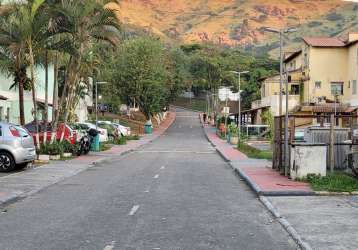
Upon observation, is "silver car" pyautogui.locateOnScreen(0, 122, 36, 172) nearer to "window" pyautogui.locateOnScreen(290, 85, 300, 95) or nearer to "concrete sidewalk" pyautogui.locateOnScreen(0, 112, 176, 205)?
"concrete sidewalk" pyautogui.locateOnScreen(0, 112, 176, 205)

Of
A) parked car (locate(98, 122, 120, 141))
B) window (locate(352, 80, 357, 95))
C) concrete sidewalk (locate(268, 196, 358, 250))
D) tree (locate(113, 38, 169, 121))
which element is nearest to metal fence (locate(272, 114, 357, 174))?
concrete sidewalk (locate(268, 196, 358, 250))

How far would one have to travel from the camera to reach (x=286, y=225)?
11.3m

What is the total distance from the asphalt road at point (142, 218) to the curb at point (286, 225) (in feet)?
0.36

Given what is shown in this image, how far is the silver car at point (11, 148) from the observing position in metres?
22.4

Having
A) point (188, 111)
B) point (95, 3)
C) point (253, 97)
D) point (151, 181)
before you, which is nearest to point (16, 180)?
point (151, 181)

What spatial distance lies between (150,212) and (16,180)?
7.91 meters

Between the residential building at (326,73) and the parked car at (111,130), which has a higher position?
the residential building at (326,73)

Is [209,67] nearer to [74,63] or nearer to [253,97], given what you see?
[253,97]

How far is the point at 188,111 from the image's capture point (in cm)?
14000

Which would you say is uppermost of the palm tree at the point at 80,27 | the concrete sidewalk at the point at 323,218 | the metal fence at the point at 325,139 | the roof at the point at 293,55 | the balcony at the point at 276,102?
the roof at the point at 293,55

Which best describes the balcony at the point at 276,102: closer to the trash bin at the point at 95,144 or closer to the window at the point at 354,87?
the window at the point at 354,87

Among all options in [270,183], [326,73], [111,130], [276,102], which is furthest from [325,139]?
[276,102]

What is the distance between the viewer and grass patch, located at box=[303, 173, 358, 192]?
650 inches

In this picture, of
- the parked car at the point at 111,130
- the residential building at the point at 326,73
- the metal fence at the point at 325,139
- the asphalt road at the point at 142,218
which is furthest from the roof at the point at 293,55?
the asphalt road at the point at 142,218
